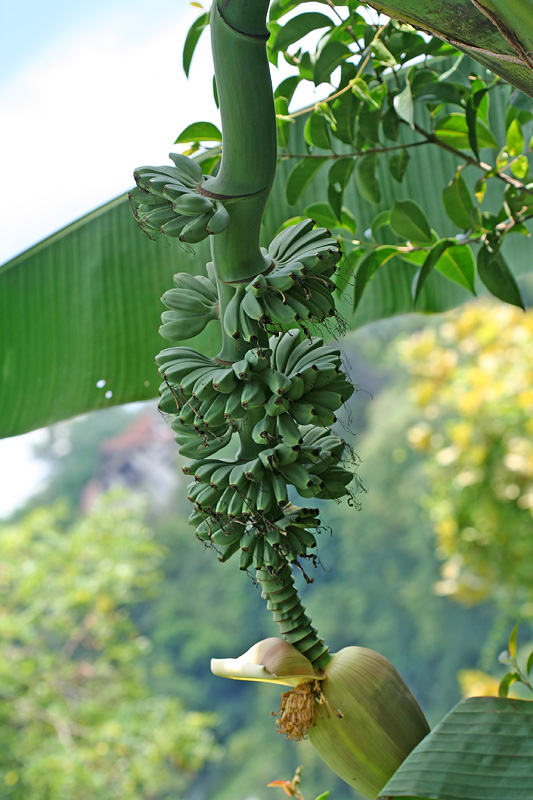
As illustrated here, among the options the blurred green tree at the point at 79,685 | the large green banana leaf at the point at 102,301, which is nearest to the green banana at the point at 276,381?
the large green banana leaf at the point at 102,301

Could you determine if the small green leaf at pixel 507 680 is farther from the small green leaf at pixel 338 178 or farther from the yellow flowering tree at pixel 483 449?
the yellow flowering tree at pixel 483 449

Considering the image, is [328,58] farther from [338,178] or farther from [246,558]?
[246,558]

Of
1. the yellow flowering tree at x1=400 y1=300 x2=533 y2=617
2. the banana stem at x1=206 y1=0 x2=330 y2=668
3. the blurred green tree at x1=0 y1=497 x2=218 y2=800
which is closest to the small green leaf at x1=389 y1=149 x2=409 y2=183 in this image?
the banana stem at x1=206 y1=0 x2=330 y2=668

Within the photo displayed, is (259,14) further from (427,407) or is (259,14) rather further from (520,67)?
(427,407)

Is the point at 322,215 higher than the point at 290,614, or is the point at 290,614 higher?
the point at 322,215

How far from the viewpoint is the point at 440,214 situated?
765mm

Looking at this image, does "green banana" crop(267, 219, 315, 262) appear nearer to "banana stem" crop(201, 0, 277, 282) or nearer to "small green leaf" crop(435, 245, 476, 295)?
"banana stem" crop(201, 0, 277, 282)

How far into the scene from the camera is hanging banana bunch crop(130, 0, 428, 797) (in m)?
0.24

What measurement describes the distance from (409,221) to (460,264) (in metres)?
0.06

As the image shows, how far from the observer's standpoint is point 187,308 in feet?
0.91

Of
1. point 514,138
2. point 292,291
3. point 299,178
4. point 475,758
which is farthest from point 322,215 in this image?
point 475,758

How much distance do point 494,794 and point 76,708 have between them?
287 cm

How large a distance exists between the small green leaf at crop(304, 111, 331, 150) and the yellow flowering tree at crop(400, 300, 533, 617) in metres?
1.77

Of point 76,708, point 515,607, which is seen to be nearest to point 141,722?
point 76,708
